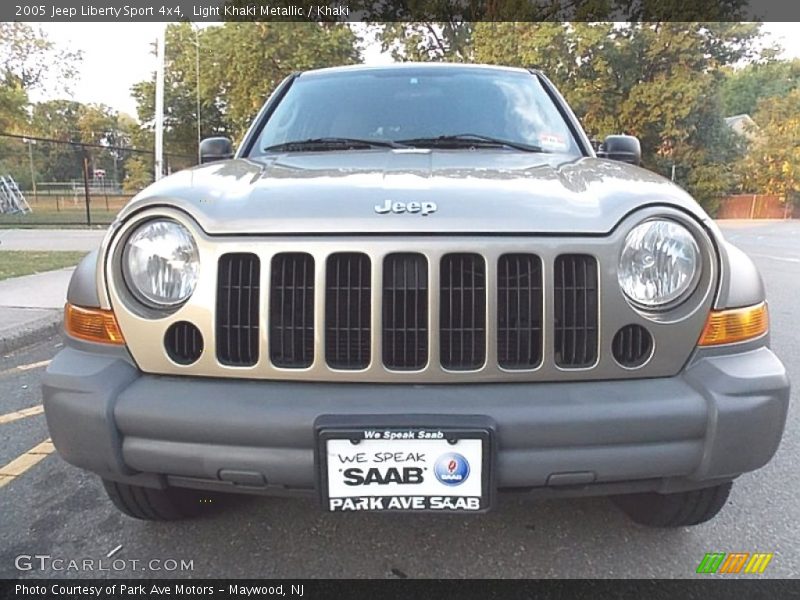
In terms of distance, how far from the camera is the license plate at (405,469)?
1.53m

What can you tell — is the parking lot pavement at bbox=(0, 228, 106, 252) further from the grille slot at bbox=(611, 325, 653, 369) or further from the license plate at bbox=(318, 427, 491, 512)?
the grille slot at bbox=(611, 325, 653, 369)

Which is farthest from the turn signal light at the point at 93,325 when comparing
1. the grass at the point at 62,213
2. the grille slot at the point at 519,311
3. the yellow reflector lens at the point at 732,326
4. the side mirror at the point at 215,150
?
the grass at the point at 62,213

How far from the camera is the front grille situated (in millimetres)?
1650

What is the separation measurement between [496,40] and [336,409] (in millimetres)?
24699

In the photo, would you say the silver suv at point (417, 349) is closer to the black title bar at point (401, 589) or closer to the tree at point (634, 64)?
the black title bar at point (401, 589)

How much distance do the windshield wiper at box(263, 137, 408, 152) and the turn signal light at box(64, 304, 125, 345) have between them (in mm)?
1194

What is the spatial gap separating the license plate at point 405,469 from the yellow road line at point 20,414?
2519mm

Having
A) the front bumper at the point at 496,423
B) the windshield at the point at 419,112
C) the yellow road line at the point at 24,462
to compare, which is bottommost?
the yellow road line at the point at 24,462

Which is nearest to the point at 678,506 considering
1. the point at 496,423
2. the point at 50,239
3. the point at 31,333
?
the point at 496,423

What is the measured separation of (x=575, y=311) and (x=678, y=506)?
2.81 feet

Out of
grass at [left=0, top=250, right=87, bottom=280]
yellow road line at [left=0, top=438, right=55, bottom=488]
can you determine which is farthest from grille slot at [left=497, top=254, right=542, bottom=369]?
grass at [left=0, top=250, right=87, bottom=280]

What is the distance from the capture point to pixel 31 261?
8508 millimetres

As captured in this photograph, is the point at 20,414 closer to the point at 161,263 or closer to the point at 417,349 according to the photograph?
the point at 161,263

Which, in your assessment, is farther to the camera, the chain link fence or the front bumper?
the chain link fence
